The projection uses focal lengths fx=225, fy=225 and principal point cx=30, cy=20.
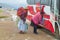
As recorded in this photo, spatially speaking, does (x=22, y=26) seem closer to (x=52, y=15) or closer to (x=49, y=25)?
(x=49, y=25)

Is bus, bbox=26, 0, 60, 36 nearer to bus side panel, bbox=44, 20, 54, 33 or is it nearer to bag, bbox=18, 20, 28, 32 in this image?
bus side panel, bbox=44, 20, 54, 33

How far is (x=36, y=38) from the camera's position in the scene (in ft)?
39.8

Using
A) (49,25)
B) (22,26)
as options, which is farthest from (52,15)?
(22,26)

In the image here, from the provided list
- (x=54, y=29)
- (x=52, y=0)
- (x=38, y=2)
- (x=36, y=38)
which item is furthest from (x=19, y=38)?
(x=38, y=2)

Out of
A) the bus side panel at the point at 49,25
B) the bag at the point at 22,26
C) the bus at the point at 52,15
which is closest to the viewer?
the bus at the point at 52,15

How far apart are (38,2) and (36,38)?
3667 mm

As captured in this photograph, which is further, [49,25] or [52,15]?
[49,25]

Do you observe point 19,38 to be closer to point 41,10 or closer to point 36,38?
point 36,38

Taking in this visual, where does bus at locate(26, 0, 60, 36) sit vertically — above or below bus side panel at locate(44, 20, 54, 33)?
above

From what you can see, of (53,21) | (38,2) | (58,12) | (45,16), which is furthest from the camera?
(38,2)

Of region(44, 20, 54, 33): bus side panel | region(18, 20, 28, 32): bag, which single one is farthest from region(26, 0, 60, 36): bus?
region(18, 20, 28, 32): bag

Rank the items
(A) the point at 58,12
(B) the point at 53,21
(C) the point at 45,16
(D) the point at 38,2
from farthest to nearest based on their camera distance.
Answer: (D) the point at 38,2
(C) the point at 45,16
(B) the point at 53,21
(A) the point at 58,12

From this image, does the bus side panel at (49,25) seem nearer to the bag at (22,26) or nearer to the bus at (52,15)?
the bus at (52,15)

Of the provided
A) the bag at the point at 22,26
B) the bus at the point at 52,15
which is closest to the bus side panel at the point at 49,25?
the bus at the point at 52,15
